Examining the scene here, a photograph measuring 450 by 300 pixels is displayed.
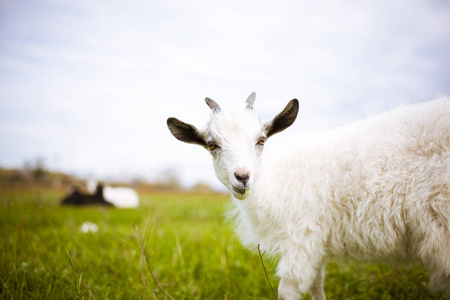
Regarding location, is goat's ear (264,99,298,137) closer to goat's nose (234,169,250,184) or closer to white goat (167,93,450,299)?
white goat (167,93,450,299)

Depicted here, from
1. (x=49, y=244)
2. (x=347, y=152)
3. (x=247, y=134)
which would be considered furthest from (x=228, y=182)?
(x=49, y=244)

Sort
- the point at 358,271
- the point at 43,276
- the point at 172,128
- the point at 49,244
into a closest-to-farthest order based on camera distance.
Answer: the point at 172,128 → the point at 43,276 → the point at 358,271 → the point at 49,244

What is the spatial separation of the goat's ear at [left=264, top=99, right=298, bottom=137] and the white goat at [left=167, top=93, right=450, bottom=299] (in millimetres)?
12

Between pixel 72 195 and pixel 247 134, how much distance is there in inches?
470

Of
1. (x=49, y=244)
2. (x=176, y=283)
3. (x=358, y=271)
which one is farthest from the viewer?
(x=49, y=244)

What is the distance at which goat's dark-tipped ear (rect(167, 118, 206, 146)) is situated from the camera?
250cm

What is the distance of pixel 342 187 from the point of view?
2.56 metres

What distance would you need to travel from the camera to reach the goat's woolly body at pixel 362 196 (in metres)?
2.16

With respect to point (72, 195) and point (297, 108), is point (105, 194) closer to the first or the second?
point (72, 195)

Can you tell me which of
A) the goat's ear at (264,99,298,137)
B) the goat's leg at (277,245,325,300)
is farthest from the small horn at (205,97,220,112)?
the goat's leg at (277,245,325,300)

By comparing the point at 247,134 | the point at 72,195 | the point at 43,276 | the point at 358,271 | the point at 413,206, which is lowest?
the point at 72,195

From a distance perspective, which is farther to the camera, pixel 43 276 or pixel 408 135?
pixel 43 276

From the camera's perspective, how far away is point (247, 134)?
7.91 feet

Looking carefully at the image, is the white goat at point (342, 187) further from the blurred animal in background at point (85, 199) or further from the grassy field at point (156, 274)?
the blurred animal in background at point (85, 199)
